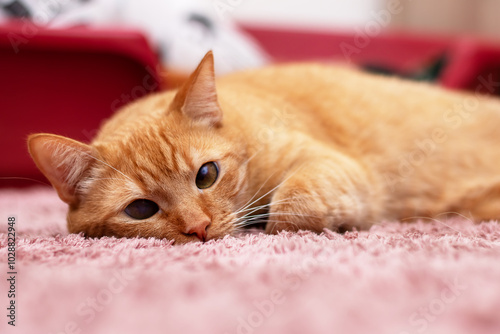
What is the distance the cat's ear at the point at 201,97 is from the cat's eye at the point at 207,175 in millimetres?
175

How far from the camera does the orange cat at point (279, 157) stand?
1.25 meters

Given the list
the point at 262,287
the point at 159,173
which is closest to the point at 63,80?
the point at 159,173

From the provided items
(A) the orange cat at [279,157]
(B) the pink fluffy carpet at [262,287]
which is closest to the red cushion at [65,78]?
(A) the orange cat at [279,157]

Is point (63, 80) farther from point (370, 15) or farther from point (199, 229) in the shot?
point (370, 15)

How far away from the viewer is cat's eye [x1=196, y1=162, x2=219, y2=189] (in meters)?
1.29

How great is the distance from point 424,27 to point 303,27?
1939 mm

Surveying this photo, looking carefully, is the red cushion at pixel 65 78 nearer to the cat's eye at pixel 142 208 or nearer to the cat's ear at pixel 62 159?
the cat's ear at pixel 62 159

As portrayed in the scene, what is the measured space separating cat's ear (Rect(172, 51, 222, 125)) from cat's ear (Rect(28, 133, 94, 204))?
0.33m

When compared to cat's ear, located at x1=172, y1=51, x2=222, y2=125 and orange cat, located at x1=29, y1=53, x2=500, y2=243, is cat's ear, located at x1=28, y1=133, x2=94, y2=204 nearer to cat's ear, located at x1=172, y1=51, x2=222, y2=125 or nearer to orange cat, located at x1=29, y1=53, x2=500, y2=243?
orange cat, located at x1=29, y1=53, x2=500, y2=243

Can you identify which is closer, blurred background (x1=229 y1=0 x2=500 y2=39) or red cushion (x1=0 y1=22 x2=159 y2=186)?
red cushion (x1=0 y1=22 x2=159 y2=186)

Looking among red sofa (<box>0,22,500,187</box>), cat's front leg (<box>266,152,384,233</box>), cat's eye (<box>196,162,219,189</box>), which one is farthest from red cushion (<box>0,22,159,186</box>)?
cat's front leg (<box>266,152,384,233</box>)

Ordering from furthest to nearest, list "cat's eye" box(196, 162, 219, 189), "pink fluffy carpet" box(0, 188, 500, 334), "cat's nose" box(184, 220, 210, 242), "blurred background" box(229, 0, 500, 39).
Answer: "blurred background" box(229, 0, 500, 39), "cat's eye" box(196, 162, 219, 189), "cat's nose" box(184, 220, 210, 242), "pink fluffy carpet" box(0, 188, 500, 334)

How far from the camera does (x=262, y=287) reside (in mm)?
812

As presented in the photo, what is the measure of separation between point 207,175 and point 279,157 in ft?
1.06
